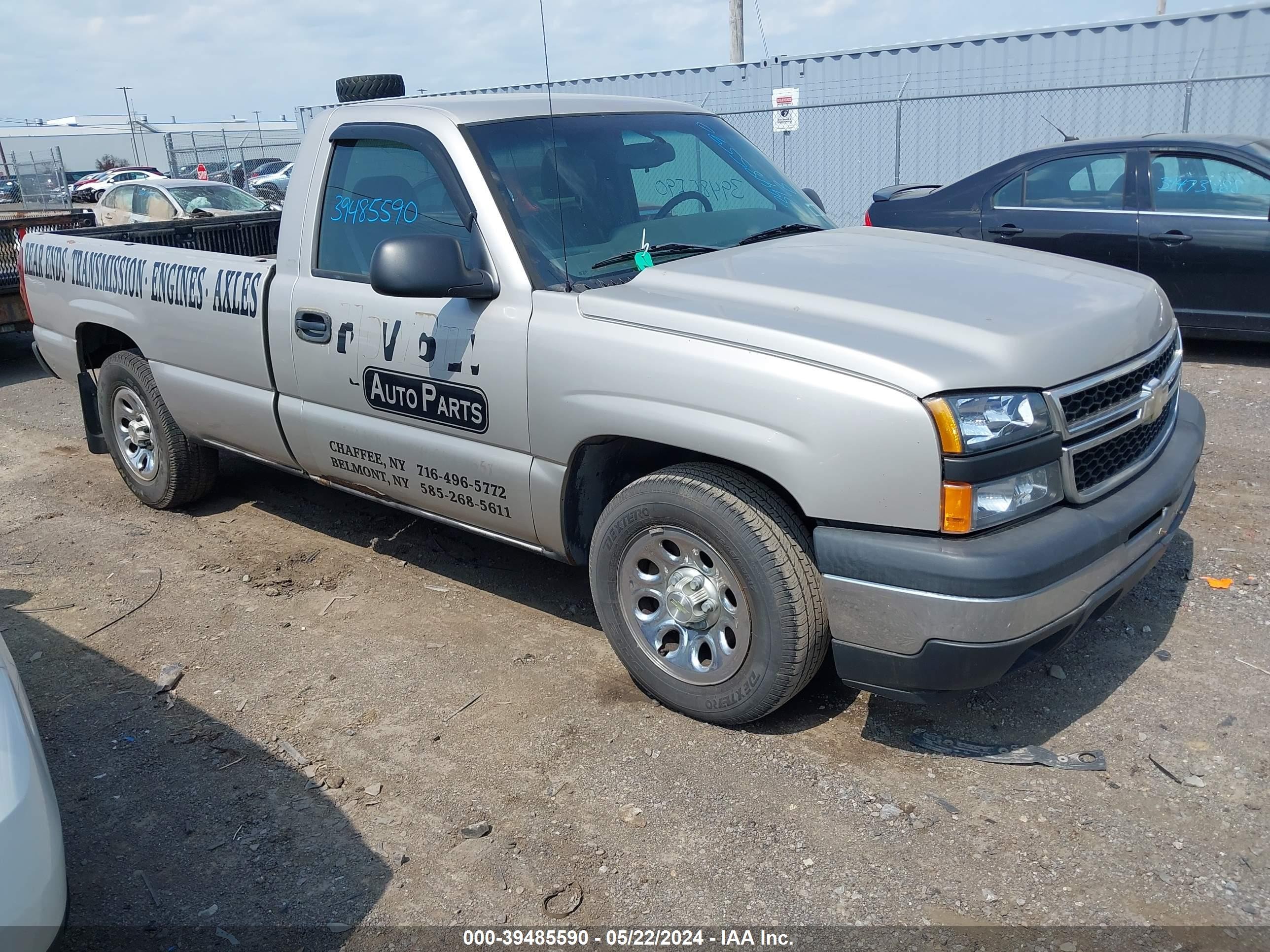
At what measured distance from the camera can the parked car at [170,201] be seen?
14.0m

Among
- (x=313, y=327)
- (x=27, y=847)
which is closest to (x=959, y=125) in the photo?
(x=313, y=327)

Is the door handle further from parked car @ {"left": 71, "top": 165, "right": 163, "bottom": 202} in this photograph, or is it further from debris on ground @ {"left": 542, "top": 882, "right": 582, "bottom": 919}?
parked car @ {"left": 71, "top": 165, "right": 163, "bottom": 202}

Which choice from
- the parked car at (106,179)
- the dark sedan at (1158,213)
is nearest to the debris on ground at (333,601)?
the dark sedan at (1158,213)

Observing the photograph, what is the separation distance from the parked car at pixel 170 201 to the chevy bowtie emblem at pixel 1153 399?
12729mm

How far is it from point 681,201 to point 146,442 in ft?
11.0

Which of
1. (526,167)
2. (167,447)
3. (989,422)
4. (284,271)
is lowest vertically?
(167,447)

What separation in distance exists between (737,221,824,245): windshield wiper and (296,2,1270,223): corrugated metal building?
955cm

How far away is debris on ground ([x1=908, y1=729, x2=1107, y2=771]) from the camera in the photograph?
315 cm

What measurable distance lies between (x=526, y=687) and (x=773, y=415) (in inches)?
57.5

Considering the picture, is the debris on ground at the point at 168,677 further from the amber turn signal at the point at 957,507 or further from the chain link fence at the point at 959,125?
the chain link fence at the point at 959,125

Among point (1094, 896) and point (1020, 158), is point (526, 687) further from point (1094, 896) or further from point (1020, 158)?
point (1020, 158)

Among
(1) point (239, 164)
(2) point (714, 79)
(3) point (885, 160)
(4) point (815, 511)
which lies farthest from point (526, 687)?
(1) point (239, 164)

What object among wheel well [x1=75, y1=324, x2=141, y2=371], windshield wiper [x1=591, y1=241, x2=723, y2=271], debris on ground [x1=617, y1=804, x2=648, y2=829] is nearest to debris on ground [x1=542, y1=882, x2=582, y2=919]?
debris on ground [x1=617, y1=804, x2=648, y2=829]

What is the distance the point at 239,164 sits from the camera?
34562 millimetres
